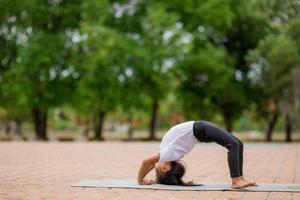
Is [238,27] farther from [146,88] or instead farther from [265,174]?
[265,174]

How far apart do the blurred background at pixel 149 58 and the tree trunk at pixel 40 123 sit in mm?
69

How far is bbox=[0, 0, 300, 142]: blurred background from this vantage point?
127 feet

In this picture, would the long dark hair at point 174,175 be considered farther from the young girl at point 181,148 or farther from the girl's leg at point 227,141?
the girl's leg at point 227,141

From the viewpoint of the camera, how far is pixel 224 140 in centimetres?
988

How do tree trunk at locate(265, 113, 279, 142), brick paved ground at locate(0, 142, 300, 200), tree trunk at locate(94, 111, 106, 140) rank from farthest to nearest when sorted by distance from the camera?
tree trunk at locate(265, 113, 279, 142) → tree trunk at locate(94, 111, 106, 140) → brick paved ground at locate(0, 142, 300, 200)

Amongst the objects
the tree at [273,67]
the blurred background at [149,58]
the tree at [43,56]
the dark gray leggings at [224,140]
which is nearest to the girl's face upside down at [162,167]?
the dark gray leggings at [224,140]

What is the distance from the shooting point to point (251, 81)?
44812mm

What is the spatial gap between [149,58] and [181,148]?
28509 mm

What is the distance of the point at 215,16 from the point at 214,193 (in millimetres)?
33474

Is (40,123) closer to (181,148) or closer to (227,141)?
(181,148)

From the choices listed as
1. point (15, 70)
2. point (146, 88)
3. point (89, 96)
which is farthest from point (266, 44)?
point (15, 70)

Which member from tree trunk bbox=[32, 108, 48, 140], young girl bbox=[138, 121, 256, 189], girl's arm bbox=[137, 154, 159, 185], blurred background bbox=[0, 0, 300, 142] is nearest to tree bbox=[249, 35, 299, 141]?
blurred background bbox=[0, 0, 300, 142]

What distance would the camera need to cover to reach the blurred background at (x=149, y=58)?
127 feet

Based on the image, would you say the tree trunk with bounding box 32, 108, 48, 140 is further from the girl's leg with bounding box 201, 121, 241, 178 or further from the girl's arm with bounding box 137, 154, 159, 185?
the girl's leg with bounding box 201, 121, 241, 178
